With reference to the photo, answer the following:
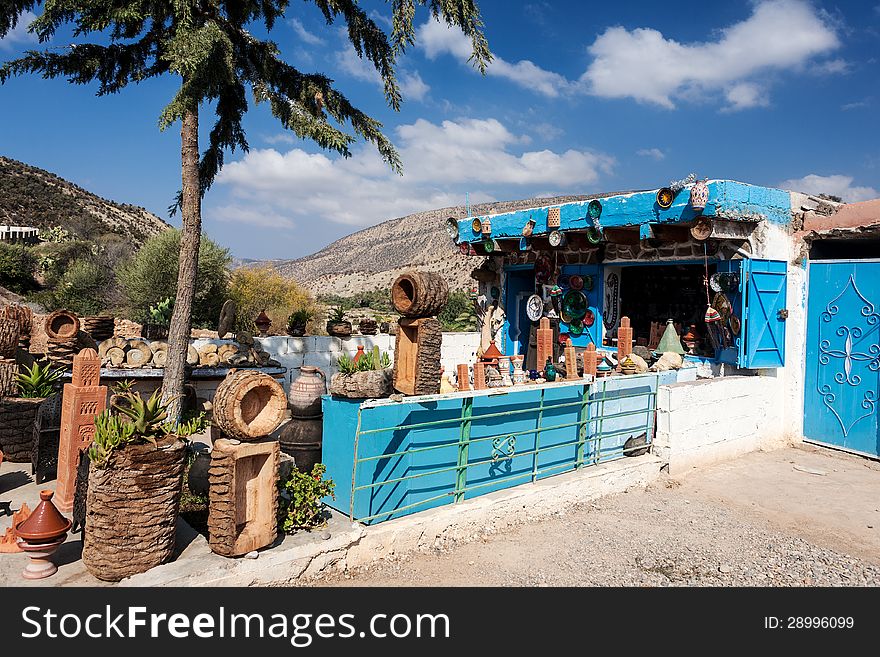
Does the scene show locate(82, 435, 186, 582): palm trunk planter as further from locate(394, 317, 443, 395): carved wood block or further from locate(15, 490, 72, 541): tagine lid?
locate(394, 317, 443, 395): carved wood block

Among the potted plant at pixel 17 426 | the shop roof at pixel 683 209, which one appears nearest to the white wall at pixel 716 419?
the shop roof at pixel 683 209

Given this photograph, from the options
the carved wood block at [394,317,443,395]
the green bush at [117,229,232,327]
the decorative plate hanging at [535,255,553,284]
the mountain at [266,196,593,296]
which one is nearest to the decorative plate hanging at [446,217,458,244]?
the decorative plate hanging at [535,255,553,284]

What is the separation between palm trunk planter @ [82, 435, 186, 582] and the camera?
12.5ft

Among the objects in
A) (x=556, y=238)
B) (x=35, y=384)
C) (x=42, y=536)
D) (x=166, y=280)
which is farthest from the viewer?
(x=166, y=280)

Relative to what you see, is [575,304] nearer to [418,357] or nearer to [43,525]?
[418,357]

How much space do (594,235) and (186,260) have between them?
22.1 feet

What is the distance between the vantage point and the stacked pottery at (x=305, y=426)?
5582 mm

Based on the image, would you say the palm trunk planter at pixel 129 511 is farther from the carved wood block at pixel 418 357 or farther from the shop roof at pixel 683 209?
the shop roof at pixel 683 209

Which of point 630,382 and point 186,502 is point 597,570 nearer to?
point 630,382

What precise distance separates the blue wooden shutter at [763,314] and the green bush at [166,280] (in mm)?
17439

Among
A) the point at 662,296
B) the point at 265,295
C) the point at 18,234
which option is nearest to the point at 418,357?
the point at 662,296

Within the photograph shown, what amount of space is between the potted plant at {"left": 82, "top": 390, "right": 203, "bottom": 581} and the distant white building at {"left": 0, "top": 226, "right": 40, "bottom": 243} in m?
30.6

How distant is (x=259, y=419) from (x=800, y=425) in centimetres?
896

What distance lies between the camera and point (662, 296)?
1352cm
